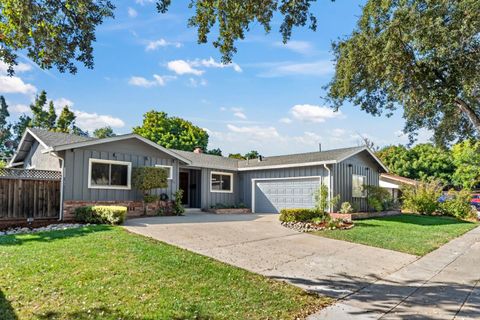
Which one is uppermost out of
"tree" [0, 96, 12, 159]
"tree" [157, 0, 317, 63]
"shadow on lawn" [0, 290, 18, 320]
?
"tree" [0, 96, 12, 159]

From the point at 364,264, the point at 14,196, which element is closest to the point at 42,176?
the point at 14,196

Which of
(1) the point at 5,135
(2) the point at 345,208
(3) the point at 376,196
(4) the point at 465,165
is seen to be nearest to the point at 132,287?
(2) the point at 345,208

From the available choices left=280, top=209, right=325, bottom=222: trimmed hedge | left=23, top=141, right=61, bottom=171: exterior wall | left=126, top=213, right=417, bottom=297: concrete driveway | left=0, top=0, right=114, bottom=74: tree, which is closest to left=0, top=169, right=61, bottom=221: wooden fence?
left=23, top=141, right=61, bottom=171: exterior wall

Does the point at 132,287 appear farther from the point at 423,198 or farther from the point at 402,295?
the point at 423,198

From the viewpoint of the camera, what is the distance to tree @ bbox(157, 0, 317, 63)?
6.82 metres

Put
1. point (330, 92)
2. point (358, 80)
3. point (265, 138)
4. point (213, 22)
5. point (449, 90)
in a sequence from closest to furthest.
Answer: point (213, 22)
point (449, 90)
point (358, 80)
point (330, 92)
point (265, 138)

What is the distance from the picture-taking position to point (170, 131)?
42625mm

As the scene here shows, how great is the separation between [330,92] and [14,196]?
494 inches

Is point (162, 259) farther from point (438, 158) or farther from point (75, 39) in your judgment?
point (438, 158)

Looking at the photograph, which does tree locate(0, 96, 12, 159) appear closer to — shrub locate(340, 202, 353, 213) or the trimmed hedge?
the trimmed hedge

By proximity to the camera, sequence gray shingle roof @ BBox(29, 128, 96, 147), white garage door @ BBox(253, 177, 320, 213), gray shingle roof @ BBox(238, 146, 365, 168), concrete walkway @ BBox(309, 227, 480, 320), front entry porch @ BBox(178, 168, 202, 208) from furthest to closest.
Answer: front entry porch @ BBox(178, 168, 202, 208)
white garage door @ BBox(253, 177, 320, 213)
gray shingle roof @ BBox(238, 146, 365, 168)
gray shingle roof @ BBox(29, 128, 96, 147)
concrete walkway @ BBox(309, 227, 480, 320)

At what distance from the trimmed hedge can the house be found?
2.60 m

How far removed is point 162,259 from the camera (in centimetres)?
667

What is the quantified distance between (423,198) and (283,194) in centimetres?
876
